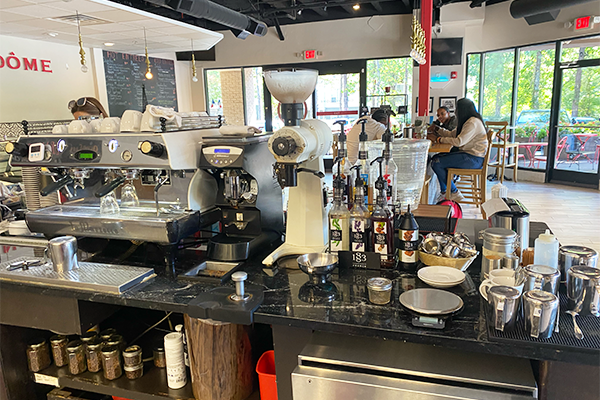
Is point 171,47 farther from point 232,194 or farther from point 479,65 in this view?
point 232,194

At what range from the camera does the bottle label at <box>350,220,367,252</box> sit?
155 cm

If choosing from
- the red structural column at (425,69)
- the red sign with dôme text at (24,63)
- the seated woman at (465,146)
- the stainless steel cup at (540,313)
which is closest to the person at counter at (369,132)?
the seated woman at (465,146)

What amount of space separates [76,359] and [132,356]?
25 centimetres

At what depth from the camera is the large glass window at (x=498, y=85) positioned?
814 cm

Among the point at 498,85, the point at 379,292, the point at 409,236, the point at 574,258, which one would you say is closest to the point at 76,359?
the point at 379,292

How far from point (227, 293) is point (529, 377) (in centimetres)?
90

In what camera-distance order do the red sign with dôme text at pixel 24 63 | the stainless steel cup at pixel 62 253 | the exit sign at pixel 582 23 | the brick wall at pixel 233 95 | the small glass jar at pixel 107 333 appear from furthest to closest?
the brick wall at pixel 233 95, the exit sign at pixel 582 23, the red sign with dôme text at pixel 24 63, the small glass jar at pixel 107 333, the stainless steel cup at pixel 62 253

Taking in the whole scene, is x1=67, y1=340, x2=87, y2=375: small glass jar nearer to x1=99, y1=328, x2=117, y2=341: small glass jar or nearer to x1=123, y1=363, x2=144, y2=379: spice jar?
x1=99, y1=328, x2=117, y2=341: small glass jar

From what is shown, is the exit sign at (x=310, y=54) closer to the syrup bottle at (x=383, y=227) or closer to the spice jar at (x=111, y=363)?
the syrup bottle at (x=383, y=227)

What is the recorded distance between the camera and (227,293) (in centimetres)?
145

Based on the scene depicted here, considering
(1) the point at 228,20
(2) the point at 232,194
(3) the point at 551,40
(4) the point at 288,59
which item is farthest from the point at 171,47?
(2) the point at 232,194

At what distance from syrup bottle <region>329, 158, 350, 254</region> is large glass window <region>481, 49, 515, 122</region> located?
773 centimetres

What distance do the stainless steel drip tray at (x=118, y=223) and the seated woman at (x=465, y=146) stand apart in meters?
4.32

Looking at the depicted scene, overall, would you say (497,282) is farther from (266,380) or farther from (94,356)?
(94,356)
